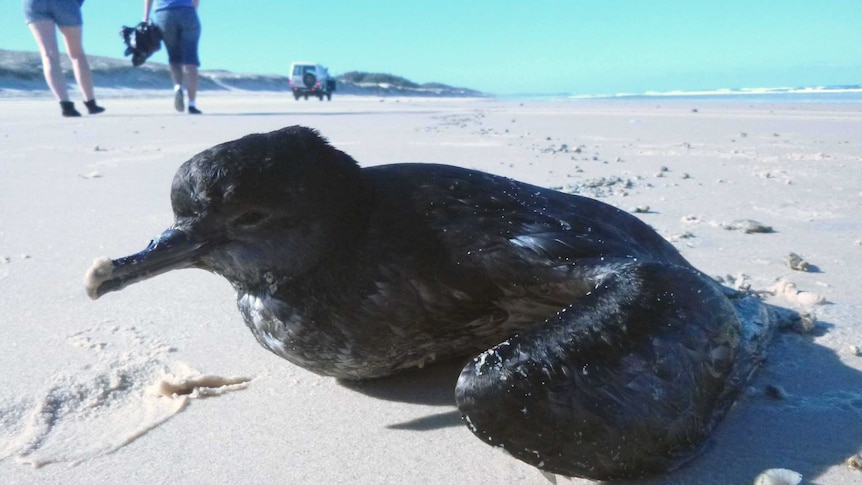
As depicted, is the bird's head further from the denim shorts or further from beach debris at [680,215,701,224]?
the denim shorts

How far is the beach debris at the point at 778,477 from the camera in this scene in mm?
1648

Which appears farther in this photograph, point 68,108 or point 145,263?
point 68,108

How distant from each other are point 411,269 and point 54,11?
10794 millimetres

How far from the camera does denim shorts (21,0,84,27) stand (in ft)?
33.8

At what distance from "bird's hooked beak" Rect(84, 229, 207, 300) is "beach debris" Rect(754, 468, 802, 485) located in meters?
1.70

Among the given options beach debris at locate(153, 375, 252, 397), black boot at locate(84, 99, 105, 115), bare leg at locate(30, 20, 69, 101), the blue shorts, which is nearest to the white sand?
beach debris at locate(153, 375, 252, 397)

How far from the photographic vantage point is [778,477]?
1.66 metres

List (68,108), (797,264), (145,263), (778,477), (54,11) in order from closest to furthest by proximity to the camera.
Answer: (778,477) → (145,263) → (797,264) → (54,11) → (68,108)

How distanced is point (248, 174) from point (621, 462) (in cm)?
132

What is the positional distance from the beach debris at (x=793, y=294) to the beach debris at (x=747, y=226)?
1086 mm

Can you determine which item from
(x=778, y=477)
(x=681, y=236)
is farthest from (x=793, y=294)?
(x=778, y=477)

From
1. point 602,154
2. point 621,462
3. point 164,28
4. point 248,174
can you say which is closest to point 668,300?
point 621,462

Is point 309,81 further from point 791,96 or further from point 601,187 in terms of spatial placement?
point 601,187

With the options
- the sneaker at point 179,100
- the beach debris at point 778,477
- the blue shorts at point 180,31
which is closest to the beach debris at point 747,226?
the beach debris at point 778,477
